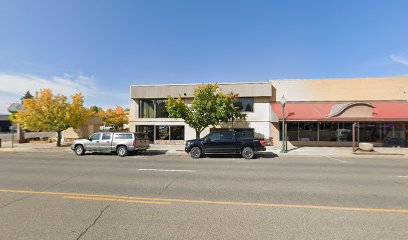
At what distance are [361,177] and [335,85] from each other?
16.2 m

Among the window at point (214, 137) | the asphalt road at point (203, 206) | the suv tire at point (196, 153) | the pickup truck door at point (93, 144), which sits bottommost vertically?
the asphalt road at point (203, 206)

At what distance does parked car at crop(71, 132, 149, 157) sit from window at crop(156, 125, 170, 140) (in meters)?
7.08

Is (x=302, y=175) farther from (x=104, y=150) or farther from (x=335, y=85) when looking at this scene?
(x=335, y=85)

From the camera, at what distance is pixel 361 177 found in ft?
29.1

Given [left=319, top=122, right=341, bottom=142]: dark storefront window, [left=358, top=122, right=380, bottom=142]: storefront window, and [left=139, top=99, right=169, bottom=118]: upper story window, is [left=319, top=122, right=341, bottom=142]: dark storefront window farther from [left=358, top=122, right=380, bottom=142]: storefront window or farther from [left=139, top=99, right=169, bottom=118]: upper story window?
[left=139, top=99, right=169, bottom=118]: upper story window

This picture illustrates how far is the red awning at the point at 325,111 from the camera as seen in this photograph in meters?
18.5

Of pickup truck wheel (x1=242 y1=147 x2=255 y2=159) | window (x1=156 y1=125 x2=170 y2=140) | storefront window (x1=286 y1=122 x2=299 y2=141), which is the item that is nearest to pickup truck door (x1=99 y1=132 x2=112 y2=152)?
window (x1=156 y1=125 x2=170 y2=140)

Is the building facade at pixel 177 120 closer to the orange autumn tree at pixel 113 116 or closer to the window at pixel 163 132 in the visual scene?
the window at pixel 163 132

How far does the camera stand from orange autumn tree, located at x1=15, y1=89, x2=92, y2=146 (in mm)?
21234

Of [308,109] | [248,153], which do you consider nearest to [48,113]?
[248,153]

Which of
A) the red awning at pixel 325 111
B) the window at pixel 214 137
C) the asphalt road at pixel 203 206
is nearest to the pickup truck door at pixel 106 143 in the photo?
the asphalt road at pixel 203 206

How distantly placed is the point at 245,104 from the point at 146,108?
35.9ft

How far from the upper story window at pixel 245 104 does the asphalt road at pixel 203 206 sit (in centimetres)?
1414

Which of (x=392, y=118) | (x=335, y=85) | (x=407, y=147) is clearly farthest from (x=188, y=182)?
(x=407, y=147)
